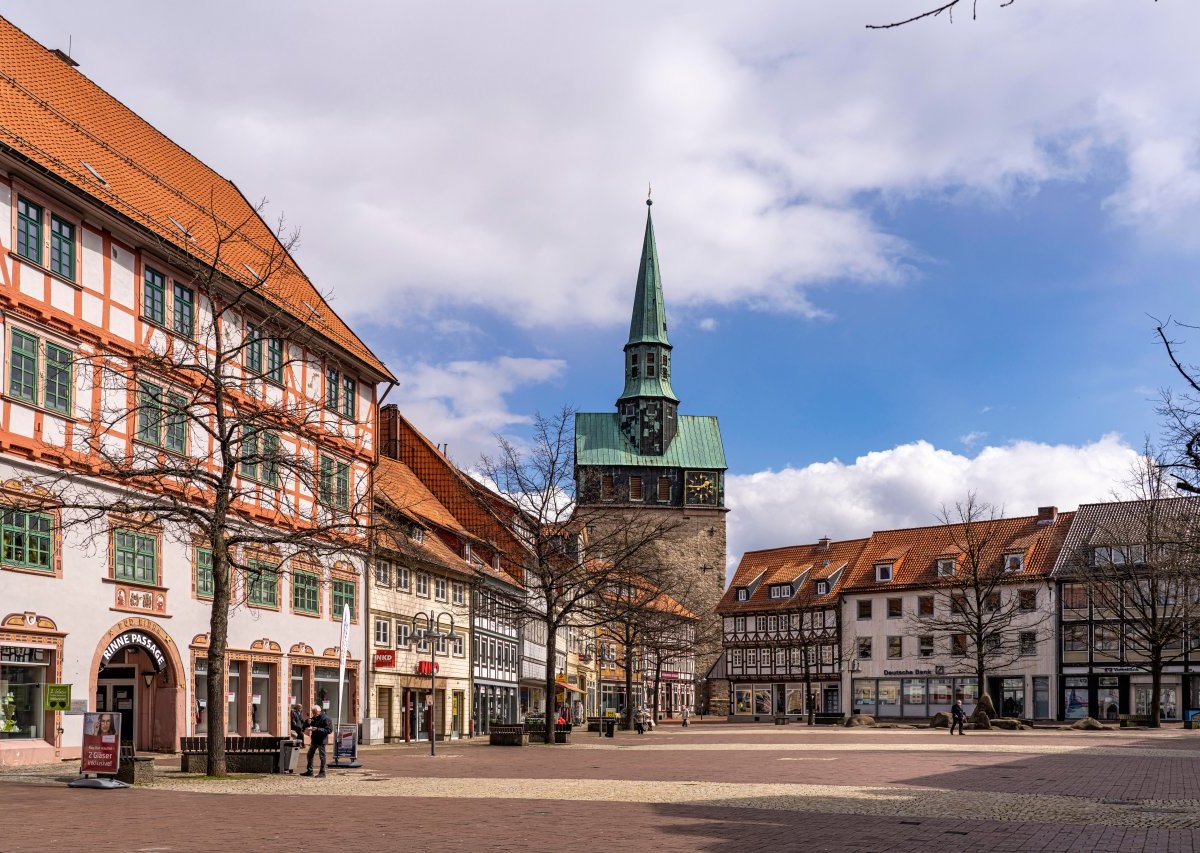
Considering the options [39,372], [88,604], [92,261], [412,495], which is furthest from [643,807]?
[412,495]

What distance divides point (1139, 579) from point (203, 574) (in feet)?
162

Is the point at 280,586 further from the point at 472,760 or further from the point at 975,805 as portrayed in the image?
the point at 975,805

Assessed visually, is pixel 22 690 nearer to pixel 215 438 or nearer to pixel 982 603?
pixel 215 438

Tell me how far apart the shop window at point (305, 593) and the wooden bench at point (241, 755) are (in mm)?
13403

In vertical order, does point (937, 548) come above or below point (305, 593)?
above

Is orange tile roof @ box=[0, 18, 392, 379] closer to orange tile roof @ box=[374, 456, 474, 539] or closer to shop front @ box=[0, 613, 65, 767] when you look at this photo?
orange tile roof @ box=[374, 456, 474, 539]

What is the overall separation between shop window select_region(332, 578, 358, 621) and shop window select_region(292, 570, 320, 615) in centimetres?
104

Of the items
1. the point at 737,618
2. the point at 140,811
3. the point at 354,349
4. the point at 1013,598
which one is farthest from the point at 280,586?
the point at 737,618

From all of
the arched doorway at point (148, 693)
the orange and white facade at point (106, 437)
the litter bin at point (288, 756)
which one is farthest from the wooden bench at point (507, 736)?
the litter bin at point (288, 756)

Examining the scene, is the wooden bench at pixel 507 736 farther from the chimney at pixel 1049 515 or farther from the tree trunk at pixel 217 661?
the chimney at pixel 1049 515

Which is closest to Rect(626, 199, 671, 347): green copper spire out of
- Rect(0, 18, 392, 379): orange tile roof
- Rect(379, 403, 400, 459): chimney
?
Rect(379, 403, 400, 459): chimney

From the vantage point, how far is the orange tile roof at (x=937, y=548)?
273 feet

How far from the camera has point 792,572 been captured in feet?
329

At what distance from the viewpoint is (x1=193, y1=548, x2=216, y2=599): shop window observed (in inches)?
1391
